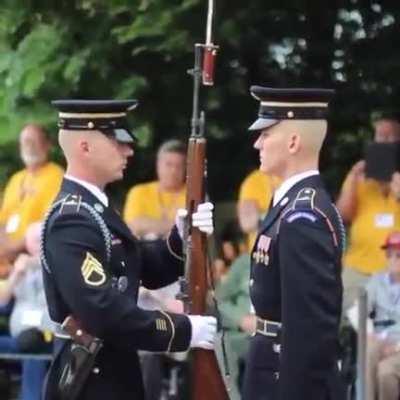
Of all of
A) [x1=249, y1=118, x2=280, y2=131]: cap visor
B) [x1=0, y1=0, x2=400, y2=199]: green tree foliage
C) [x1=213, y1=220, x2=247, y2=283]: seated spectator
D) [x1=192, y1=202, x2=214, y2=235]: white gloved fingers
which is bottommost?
[x1=213, y1=220, x2=247, y2=283]: seated spectator

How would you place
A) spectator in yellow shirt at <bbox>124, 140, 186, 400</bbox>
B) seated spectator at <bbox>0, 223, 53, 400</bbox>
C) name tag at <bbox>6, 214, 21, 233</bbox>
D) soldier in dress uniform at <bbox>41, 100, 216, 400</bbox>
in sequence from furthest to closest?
name tag at <bbox>6, 214, 21, 233</bbox>, spectator in yellow shirt at <bbox>124, 140, 186, 400</bbox>, seated spectator at <bbox>0, 223, 53, 400</bbox>, soldier in dress uniform at <bbox>41, 100, 216, 400</bbox>

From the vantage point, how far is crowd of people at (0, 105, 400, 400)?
308 inches

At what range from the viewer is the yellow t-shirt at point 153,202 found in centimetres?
871

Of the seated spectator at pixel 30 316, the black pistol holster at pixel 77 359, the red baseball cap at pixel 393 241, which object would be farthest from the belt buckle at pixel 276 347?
the seated spectator at pixel 30 316

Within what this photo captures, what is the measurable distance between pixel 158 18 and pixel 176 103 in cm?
90

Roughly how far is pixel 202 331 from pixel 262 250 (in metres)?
0.34

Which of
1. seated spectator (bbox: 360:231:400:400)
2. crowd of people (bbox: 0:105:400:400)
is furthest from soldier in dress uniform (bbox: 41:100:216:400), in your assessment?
seated spectator (bbox: 360:231:400:400)

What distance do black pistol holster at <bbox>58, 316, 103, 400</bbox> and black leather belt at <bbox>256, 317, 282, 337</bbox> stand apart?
0.54 meters

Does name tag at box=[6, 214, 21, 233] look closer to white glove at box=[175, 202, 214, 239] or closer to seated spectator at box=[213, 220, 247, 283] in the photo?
seated spectator at box=[213, 220, 247, 283]

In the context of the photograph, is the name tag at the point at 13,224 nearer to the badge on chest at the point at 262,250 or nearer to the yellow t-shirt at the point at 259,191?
the yellow t-shirt at the point at 259,191

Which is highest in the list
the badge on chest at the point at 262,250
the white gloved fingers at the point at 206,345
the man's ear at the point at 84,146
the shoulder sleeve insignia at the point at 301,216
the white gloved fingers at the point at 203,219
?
the man's ear at the point at 84,146

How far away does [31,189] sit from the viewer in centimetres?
880

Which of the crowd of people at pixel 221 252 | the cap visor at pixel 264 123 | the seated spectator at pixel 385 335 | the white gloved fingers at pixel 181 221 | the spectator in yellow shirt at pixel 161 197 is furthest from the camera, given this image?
the spectator in yellow shirt at pixel 161 197

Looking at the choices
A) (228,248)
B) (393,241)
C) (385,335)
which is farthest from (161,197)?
(385,335)
